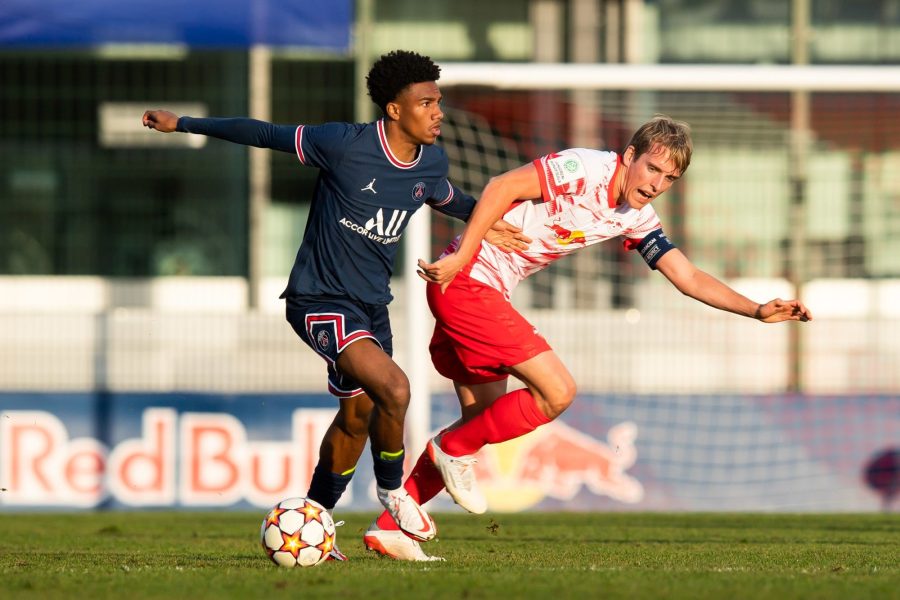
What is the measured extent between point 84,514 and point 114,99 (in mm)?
6975

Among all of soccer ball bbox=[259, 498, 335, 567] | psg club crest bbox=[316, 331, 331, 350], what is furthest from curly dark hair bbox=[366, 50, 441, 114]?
soccer ball bbox=[259, 498, 335, 567]

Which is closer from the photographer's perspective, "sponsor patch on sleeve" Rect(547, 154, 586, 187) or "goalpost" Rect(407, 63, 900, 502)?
"sponsor patch on sleeve" Rect(547, 154, 586, 187)

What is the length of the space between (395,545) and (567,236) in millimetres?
1683

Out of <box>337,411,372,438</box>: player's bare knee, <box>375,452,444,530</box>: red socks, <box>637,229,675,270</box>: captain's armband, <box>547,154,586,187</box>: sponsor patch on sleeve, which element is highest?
<box>547,154,586,187</box>: sponsor patch on sleeve

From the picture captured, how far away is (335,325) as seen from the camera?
22.3ft

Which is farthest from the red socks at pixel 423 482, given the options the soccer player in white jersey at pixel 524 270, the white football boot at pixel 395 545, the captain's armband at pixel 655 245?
the captain's armband at pixel 655 245

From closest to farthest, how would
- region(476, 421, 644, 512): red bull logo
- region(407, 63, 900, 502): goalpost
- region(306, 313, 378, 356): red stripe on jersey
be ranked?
region(306, 313, 378, 356): red stripe on jersey, region(407, 63, 900, 502): goalpost, region(476, 421, 644, 512): red bull logo

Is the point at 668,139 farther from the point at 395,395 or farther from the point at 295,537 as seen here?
the point at 295,537

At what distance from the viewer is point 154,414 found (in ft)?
42.1

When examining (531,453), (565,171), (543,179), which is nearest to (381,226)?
(543,179)

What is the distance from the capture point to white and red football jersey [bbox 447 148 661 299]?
273 inches

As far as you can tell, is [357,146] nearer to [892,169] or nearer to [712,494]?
[712,494]

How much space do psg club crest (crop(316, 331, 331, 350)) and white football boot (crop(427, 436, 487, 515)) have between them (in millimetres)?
684

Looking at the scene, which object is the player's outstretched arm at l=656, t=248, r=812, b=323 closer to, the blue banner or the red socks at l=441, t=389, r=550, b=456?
the red socks at l=441, t=389, r=550, b=456
